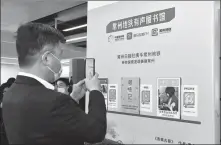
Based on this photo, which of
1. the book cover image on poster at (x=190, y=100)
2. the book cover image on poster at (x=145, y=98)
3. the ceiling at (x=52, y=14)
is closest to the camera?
the book cover image on poster at (x=190, y=100)

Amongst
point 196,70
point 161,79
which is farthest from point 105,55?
point 196,70

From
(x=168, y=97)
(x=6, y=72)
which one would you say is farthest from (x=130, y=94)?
(x=6, y=72)

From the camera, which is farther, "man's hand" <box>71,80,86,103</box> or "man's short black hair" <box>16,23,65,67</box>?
"man's hand" <box>71,80,86,103</box>

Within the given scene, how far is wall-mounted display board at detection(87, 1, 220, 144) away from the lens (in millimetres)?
810

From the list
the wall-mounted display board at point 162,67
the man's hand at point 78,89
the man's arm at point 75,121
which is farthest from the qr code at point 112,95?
the man's arm at point 75,121

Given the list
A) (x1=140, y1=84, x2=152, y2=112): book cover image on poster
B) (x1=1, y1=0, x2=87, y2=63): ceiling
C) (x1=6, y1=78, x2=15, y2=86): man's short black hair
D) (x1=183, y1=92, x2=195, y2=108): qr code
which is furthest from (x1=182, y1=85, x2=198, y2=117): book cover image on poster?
(x1=6, y1=78, x2=15, y2=86): man's short black hair

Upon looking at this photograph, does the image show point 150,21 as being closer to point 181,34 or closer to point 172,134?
point 181,34

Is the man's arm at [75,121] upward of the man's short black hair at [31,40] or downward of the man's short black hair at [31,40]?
downward

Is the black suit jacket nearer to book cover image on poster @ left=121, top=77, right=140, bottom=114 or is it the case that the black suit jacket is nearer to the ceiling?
book cover image on poster @ left=121, top=77, right=140, bottom=114

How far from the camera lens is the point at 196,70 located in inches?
33.0

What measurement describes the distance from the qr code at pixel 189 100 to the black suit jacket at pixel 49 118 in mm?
312

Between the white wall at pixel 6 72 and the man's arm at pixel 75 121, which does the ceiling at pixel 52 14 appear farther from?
the man's arm at pixel 75 121

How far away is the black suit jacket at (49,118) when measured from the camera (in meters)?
0.74

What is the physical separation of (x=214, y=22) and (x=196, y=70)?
0.18 metres
